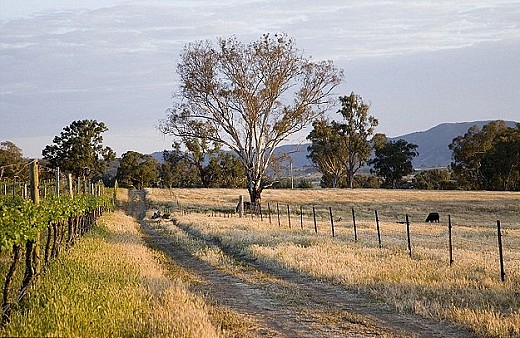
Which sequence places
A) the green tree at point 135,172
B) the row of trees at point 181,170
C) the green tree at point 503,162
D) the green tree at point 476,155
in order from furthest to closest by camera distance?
the green tree at point 135,172 → the row of trees at point 181,170 → the green tree at point 476,155 → the green tree at point 503,162

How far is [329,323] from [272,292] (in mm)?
3147

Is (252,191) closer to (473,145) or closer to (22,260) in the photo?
(22,260)

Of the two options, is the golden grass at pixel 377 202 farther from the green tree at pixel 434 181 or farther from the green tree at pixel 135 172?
the green tree at pixel 135 172

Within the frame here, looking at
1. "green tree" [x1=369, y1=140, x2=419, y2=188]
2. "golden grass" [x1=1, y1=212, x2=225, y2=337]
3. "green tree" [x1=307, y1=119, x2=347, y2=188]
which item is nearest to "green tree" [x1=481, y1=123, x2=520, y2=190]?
"green tree" [x1=369, y1=140, x2=419, y2=188]

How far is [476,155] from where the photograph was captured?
83.6m

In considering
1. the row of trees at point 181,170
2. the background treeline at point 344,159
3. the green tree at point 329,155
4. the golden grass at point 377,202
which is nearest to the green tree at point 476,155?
the background treeline at point 344,159

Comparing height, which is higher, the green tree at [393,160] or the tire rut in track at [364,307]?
the green tree at [393,160]

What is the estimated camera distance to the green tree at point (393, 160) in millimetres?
90875

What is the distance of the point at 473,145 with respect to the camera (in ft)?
273

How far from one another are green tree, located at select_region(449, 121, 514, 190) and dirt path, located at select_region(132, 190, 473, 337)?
70.5 meters

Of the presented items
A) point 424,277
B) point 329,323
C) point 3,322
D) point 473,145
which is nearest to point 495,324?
point 329,323

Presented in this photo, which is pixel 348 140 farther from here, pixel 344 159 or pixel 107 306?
pixel 107 306

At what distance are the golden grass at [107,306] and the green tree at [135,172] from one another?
83772 mm

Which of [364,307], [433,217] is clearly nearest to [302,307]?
[364,307]
